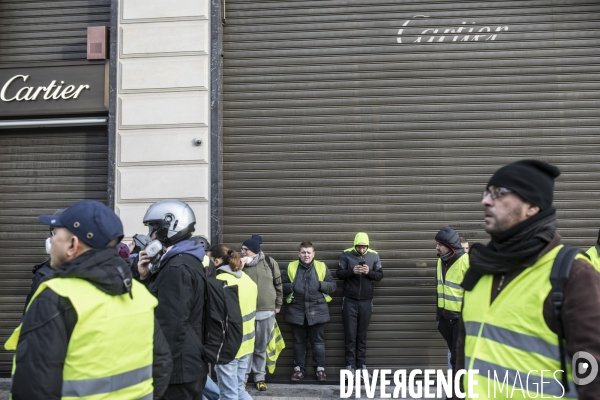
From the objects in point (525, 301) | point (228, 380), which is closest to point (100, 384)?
point (525, 301)

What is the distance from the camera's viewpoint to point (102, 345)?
8.33 ft

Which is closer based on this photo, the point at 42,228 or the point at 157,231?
the point at 157,231

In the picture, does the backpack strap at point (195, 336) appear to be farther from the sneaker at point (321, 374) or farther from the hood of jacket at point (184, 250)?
the sneaker at point (321, 374)

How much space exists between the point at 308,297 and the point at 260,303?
76 centimetres

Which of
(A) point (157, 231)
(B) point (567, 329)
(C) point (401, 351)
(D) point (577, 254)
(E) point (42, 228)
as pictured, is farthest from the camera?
(E) point (42, 228)

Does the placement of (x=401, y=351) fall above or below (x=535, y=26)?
below

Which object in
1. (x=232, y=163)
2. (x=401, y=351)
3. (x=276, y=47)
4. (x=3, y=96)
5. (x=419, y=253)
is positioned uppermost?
(x=276, y=47)

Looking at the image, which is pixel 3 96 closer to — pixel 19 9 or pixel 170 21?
pixel 19 9

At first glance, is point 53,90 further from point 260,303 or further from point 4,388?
point 260,303

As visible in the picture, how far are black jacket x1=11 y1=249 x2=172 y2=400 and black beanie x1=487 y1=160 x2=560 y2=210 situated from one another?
2.02 meters

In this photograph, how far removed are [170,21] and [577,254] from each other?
773 centimetres

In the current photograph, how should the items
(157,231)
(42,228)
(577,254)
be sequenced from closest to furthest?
(577,254) < (157,231) < (42,228)

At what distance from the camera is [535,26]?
8602mm

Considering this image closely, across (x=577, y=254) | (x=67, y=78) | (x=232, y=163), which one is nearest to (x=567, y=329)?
(x=577, y=254)
